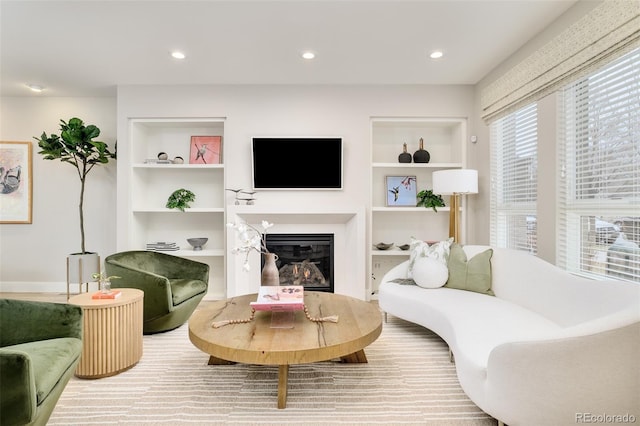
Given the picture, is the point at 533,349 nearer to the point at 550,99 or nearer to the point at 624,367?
the point at 624,367

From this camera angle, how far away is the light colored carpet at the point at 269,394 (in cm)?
173

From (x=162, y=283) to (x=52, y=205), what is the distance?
2954 mm

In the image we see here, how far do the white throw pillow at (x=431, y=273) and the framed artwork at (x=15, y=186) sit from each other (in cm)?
497

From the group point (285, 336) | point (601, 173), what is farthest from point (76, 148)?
point (601, 173)

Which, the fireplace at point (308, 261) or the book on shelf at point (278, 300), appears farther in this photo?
the fireplace at point (308, 261)

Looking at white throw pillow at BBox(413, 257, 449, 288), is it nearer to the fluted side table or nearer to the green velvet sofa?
the fluted side table

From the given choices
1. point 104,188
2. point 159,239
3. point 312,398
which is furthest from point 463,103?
point 104,188

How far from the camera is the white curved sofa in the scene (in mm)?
1225

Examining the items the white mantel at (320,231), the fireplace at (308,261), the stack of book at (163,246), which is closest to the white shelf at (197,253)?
the stack of book at (163,246)

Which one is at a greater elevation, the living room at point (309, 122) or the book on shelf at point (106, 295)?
the living room at point (309, 122)

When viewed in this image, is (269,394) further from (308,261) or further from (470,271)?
(308,261)

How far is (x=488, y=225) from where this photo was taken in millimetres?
3703

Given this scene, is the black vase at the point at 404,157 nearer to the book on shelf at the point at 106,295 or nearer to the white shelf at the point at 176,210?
the white shelf at the point at 176,210
